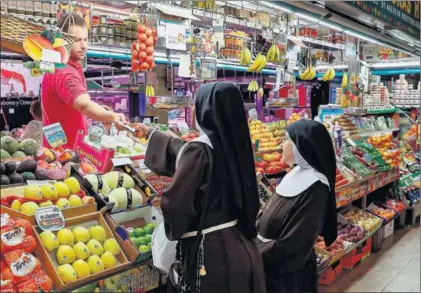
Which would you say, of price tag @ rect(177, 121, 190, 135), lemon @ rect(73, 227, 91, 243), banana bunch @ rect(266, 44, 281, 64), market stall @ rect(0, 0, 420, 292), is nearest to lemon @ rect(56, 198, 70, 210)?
market stall @ rect(0, 0, 420, 292)

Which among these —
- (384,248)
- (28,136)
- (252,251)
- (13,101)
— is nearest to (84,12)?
(28,136)

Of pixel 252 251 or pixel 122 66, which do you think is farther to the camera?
pixel 122 66

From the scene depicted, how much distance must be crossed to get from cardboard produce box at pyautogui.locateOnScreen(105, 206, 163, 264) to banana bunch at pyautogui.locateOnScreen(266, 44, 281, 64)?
313 centimetres

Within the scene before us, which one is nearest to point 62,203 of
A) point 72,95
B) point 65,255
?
point 65,255

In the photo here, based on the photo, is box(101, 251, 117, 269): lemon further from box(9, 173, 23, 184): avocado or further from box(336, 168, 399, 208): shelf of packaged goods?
box(336, 168, 399, 208): shelf of packaged goods

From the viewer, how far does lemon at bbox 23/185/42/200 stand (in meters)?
2.39

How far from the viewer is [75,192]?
2582mm

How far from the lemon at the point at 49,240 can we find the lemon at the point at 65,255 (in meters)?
0.03

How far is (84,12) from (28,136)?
1.19m

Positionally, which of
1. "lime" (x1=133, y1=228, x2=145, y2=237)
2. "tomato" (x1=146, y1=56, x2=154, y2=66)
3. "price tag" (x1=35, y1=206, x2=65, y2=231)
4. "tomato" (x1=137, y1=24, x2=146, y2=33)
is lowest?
"lime" (x1=133, y1=228, x2=145, y2=237)

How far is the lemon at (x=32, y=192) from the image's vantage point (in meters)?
2.39

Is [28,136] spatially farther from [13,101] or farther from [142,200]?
[13,101]

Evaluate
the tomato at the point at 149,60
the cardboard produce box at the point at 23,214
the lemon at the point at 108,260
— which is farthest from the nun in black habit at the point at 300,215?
the tomato at the point at 149,60

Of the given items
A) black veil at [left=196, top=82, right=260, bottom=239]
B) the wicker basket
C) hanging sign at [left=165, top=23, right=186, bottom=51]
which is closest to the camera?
the wicker basket
